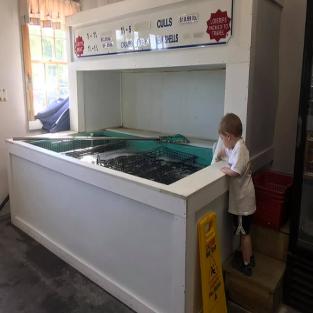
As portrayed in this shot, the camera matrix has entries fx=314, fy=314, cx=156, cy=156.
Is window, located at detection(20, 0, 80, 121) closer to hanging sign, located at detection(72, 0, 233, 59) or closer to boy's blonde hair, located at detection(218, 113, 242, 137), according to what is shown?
hanging sign, located at detection(72, 0, 233, 59)

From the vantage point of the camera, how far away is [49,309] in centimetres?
177

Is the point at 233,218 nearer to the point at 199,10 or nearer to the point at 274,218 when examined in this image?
the point at 274,218

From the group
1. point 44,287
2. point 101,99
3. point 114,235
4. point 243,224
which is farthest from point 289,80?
point 44,287

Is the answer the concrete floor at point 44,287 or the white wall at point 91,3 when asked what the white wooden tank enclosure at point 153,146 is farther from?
the white wall at point 91,3

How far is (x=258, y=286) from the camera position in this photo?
1.67 metres

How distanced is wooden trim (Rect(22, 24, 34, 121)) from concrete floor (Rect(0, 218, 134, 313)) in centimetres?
123

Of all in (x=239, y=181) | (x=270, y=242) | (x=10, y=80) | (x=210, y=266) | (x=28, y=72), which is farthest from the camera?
(x=28, y=72)

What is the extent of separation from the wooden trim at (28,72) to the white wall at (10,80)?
0.04 meters

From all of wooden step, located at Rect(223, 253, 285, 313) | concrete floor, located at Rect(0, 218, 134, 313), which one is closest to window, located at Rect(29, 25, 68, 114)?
concrete floor, located at Rect(0, 218, 134, 313)

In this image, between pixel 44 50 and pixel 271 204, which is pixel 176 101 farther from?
pixel 44 50

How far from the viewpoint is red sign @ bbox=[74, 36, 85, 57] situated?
267 centimetres

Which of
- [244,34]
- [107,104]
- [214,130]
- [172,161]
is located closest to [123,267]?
[172,161]

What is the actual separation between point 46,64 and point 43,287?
2.07m

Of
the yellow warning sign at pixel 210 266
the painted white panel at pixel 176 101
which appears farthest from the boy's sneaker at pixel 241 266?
the painted white panel at pixel 176 101
